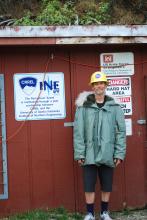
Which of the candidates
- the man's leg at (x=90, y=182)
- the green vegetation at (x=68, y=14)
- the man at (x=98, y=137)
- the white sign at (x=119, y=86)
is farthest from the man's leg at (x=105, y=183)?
the green vegetation at (x=68, y=14)

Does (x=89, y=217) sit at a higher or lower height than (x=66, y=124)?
lower

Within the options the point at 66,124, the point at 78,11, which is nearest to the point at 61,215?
the point at 66,124

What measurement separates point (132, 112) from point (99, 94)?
1.05 meters

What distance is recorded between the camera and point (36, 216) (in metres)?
6.45

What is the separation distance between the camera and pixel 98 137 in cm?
610

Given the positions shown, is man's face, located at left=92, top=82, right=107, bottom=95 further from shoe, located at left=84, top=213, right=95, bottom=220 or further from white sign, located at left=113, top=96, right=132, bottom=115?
shoe, located at left=84, top=213, right=95, bottom=220

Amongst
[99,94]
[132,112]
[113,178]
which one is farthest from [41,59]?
[113,178]

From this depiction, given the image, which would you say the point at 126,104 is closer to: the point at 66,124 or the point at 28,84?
the point at 66,124

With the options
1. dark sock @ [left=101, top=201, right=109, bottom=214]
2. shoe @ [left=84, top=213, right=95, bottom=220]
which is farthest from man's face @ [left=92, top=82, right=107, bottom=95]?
shoe @ [left=84, top=213, right=95, bottom=220]

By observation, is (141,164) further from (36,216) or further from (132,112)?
(36,216)

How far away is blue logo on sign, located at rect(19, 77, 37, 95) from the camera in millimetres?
6688

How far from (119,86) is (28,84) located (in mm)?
1319

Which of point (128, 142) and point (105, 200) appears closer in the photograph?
point (105, 200)

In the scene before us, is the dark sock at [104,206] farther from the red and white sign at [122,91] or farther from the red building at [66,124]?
the red and white sign at [122,91]
